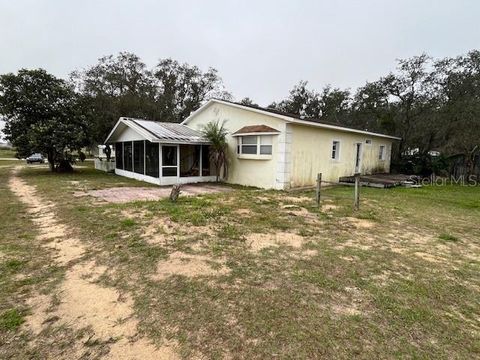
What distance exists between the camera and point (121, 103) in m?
20.2

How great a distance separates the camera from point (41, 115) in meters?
16.2

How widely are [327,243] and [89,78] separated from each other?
24.7 meters

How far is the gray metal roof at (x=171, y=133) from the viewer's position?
40.0 feet

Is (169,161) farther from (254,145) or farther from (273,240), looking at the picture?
(273,240)

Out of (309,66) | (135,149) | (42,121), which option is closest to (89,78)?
(42,121)

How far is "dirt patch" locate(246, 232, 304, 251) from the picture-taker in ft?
15.0

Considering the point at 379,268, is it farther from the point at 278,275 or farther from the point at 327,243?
the point at 278,275

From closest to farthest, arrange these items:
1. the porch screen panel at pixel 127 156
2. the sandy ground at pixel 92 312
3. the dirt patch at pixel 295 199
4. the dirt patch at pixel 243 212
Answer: the sandy ground at pixel 92 312 < the dirt patch at pixel 243 212 < the dirt patch at pixel 295 199 < the porch screen panel at pixel 127 156

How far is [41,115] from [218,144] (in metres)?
11.7

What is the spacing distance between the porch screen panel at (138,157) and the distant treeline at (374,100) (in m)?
4.38

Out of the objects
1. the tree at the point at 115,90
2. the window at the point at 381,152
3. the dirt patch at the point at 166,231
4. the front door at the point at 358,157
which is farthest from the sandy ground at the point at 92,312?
the window at the point at 381,152

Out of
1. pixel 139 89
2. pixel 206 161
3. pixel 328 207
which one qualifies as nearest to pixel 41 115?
pixel 139 89

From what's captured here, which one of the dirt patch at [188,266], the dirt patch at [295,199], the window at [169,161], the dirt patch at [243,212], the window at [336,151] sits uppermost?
the window at [336,151]

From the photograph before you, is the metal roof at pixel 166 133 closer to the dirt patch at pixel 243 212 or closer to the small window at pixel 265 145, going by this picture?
the small window at pixel 265 145
